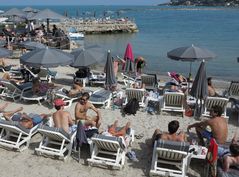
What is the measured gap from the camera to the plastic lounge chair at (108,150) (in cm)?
628

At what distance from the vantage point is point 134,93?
10062 mm

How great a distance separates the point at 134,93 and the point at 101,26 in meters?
36.7

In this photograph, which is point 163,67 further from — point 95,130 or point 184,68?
point 95,130

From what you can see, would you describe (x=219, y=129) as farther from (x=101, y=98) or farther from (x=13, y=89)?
(x=13, y=89)

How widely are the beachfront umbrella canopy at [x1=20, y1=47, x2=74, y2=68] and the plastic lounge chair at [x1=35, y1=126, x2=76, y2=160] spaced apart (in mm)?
3191

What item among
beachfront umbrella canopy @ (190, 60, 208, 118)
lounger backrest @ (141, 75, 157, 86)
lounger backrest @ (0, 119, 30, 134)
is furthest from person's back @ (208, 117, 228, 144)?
lounger backrest @ (141, 75, 157, 86)

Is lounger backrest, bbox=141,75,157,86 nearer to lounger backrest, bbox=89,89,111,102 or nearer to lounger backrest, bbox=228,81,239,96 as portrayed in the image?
lounger backrest, bbox=89,89,111,102

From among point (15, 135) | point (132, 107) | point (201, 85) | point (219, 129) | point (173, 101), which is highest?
point (201, 85)

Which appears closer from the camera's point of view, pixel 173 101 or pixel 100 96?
pixel 173 101

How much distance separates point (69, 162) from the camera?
6.69 meters

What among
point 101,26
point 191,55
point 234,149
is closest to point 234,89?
point 191,55

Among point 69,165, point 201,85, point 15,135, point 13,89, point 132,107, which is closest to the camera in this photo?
point 69,165

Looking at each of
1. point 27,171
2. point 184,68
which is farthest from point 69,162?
point 184,68

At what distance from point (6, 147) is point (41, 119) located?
3.61ft
